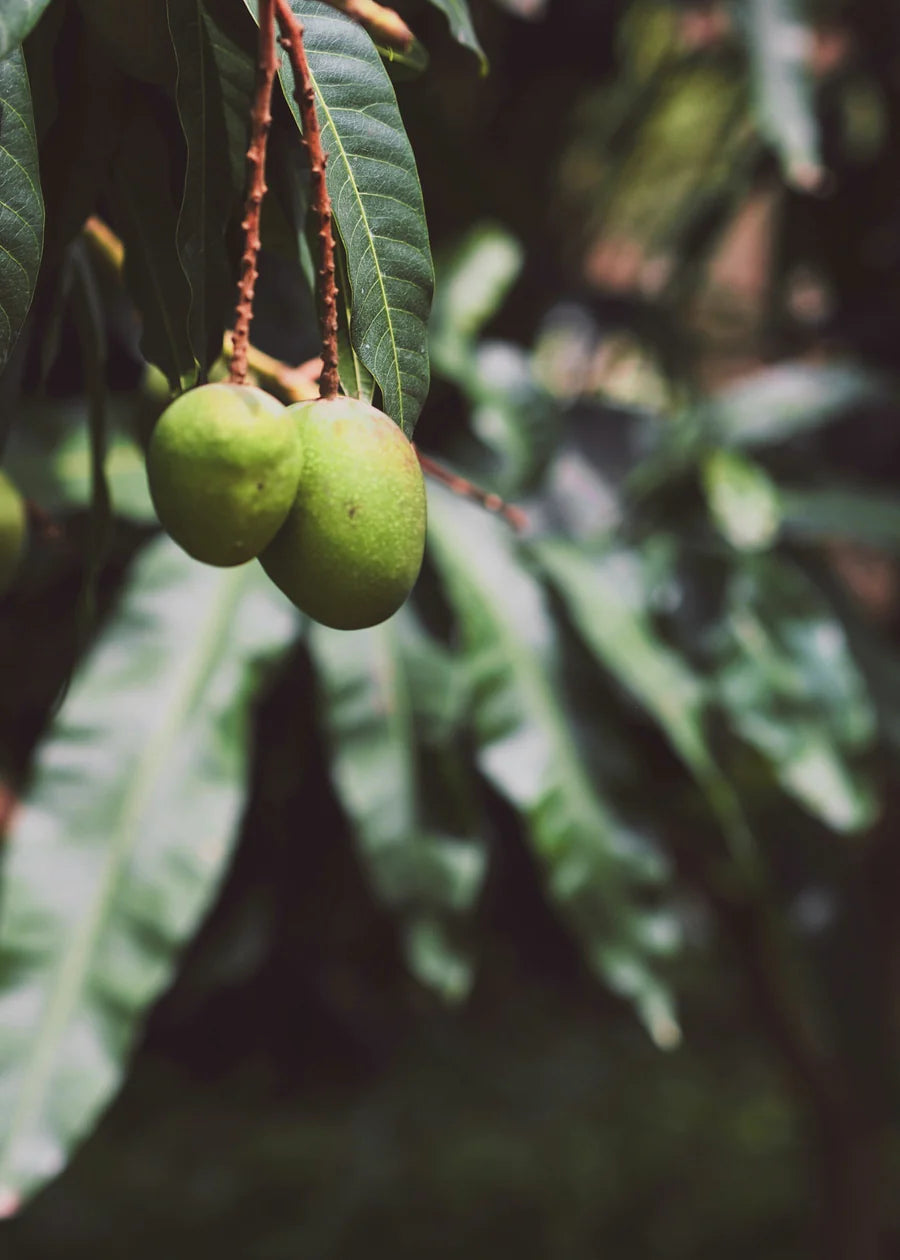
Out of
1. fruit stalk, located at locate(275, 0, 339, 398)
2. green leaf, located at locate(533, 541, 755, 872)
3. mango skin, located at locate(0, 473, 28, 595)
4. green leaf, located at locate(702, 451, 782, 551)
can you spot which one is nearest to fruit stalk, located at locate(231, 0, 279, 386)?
fruit stalk, located at locate(275, 0, 339, 398)

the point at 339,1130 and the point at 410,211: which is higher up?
the point at 410,211

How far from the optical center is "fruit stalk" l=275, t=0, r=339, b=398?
1.13 feet

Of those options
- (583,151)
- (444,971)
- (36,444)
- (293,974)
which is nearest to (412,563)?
(444,971)

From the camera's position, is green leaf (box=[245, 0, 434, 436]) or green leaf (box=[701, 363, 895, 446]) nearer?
green leaf (box=[245, 0, 434, 436])

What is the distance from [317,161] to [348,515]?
9 cm

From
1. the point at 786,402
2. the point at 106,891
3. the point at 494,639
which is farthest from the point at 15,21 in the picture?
the point at 786,402

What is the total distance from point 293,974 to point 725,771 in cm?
60

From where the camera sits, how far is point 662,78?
1.74 m

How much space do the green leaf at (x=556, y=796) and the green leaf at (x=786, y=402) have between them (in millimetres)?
419

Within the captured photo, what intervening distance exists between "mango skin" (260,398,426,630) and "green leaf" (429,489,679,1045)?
647mm

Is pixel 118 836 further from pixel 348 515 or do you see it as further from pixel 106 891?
pixel 348 515

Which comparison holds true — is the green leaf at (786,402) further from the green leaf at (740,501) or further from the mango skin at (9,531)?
the mango skin at (9,531)

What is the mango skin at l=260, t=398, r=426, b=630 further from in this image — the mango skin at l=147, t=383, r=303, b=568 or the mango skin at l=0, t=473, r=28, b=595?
the mango skin at l=0, t=473, r=28, b=595

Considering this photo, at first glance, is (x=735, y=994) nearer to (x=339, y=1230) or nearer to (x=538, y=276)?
(x=339, y=1230)
